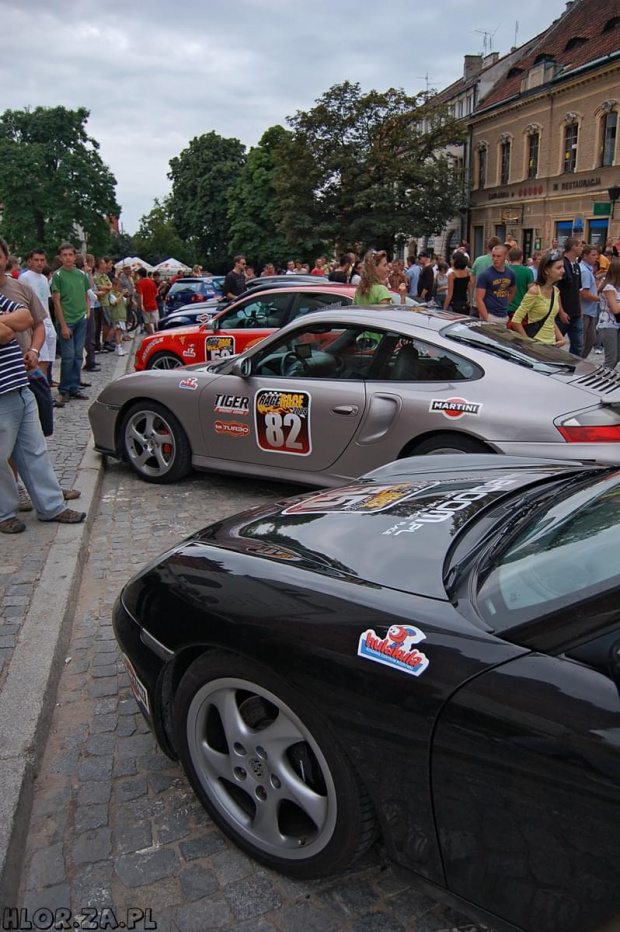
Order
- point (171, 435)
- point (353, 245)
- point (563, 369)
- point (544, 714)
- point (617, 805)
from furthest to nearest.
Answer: point (353, 245)
point (171, 435)
point (563, 369)
point (544, 714)
point (617, 805)

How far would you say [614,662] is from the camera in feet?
5.06

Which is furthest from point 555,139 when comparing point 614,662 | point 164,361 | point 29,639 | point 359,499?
point 614,662

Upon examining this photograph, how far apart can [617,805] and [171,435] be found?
5055 millimetres

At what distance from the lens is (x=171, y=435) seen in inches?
241

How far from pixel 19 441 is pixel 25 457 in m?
0.11

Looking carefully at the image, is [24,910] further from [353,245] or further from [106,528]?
[353,245]

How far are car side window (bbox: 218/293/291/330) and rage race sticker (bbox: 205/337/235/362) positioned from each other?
20cm

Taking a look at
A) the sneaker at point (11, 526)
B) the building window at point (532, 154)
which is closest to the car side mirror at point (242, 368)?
the sneaker at point (11, 526)

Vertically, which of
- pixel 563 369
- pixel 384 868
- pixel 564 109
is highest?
pixel 564 109

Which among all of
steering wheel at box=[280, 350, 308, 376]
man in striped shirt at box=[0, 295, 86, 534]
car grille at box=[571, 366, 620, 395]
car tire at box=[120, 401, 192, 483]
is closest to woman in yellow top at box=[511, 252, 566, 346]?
car grille at box=[571, 366, 620, 395]

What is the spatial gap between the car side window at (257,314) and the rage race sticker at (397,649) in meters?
7.76

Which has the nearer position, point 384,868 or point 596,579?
point 596,579

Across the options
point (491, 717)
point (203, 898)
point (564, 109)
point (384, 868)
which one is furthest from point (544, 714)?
point (564, 109)

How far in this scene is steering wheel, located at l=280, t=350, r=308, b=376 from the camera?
18.2 ft
